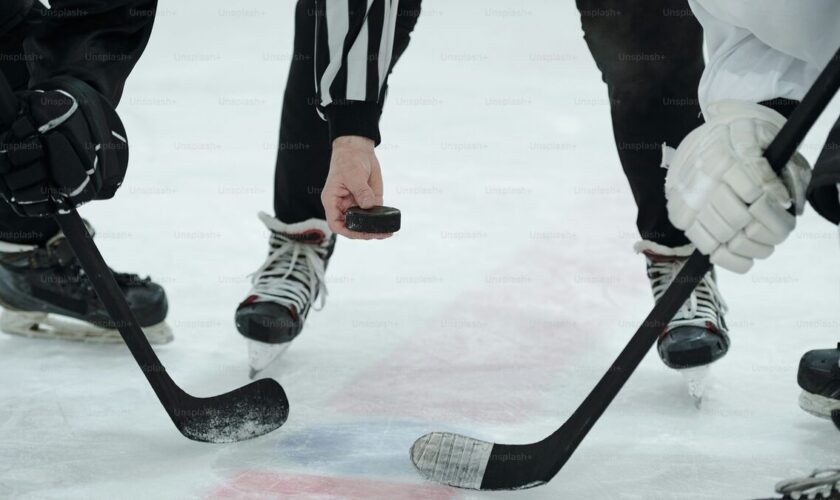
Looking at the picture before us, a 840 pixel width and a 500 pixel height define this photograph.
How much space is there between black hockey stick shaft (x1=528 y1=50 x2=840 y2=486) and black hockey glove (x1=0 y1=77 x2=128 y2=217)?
0.52 metres

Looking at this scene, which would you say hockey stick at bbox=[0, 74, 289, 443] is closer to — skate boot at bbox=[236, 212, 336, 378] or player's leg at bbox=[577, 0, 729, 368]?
skate boot at bbox=[236, 212, 336, 378]

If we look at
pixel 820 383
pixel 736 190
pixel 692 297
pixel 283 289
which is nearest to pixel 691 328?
pixel 692 297

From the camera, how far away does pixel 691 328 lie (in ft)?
4.17

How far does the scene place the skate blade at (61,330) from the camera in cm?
146

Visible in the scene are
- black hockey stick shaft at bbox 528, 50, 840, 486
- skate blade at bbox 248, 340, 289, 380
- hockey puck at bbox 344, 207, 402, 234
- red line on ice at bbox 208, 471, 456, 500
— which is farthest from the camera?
skate blade at bbox 248, 340, 289, 380

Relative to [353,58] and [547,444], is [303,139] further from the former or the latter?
[547,444]

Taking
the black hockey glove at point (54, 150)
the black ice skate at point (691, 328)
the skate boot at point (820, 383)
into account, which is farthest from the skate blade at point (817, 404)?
the black hockey glove at point (54, 150)

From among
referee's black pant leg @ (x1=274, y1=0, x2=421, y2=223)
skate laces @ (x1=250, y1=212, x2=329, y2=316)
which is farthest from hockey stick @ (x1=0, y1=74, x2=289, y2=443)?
referee's black pant leg @ (x1=274, y1=0, x2=421, y2=223)

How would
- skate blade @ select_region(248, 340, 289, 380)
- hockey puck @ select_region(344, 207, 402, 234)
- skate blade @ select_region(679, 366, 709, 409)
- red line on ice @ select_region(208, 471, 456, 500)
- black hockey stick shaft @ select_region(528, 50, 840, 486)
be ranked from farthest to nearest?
1. skate blade @ select_region(248, 340, 289, 380)
2. skate blade @ select_region(679, 366, 709, 409)
3. hockey puck @ select_region(344, 207, 402, 234)
4. red line on ice @ select_region(208, 471, 456, 500)
5. black hockey stick shaft @ select_region(528, 50, 840, 486)

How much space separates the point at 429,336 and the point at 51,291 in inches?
21.8

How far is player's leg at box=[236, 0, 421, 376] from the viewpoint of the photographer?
56.3 inches

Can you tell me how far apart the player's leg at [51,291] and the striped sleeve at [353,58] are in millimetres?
464

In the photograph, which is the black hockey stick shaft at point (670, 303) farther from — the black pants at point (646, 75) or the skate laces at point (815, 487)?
the black pants at point (646, 75)

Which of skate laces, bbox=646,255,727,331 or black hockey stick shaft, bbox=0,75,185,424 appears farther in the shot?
skate laces, bbox=646,255,727,331
